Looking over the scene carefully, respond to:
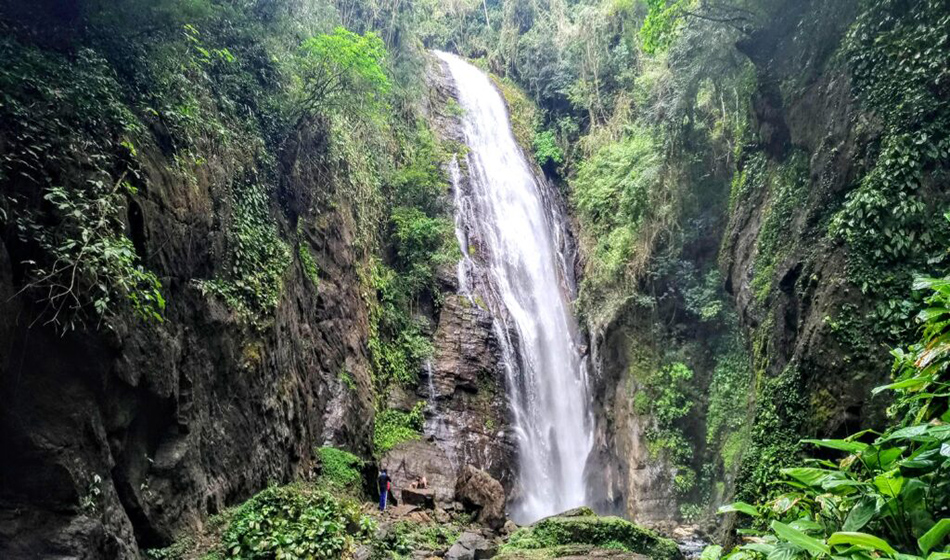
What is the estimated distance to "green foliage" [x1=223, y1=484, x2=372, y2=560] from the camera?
7.23 m

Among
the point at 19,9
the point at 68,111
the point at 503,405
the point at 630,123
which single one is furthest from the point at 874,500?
the point at 630,123

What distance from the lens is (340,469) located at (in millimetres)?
11445

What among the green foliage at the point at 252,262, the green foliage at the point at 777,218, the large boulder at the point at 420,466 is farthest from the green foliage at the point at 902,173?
the large boulder at the point at 420,466

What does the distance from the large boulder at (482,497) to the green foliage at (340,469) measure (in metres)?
2.20

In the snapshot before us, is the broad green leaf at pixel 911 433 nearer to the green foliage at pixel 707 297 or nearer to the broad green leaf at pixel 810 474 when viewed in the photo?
the broad green leaf at pixel 810 474

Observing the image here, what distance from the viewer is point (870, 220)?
25.7 feet

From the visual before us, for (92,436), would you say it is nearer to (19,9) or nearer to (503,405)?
(19,9)

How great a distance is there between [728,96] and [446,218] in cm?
947

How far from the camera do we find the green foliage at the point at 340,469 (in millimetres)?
11109

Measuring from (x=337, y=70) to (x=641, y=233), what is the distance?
945 centimetres

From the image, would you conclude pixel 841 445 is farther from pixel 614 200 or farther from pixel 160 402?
pixel 614 200

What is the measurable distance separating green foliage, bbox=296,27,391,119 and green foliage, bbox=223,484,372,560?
7.68 meters

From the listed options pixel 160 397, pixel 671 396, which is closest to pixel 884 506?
pixel 160 397

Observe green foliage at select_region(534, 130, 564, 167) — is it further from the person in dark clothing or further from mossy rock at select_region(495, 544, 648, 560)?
mossy rock at select_region(495, 544, 648, 560)
